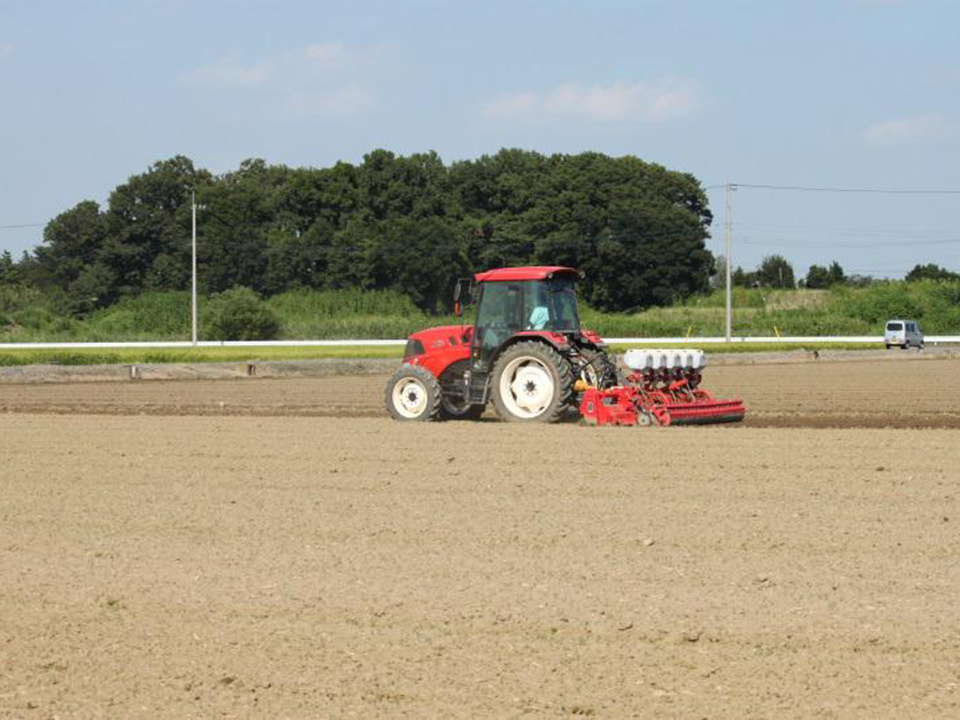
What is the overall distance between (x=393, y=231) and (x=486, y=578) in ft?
245

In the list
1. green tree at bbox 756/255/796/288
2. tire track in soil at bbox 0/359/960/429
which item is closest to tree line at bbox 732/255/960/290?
green tree at bbox 756/255/796/288

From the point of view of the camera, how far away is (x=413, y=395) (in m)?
20.2

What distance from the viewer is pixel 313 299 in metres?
76.9

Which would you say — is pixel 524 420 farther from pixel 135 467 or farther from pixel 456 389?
pixel 135 467

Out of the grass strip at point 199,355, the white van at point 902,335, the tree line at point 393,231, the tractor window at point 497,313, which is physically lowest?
the grass strip at point 199,355

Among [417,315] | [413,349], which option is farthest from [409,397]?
[417,315]

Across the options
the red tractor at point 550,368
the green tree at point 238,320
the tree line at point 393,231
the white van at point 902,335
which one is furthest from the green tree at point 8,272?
the red tractor at point 550,368

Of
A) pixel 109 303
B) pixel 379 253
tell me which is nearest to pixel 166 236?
pixel 109 303

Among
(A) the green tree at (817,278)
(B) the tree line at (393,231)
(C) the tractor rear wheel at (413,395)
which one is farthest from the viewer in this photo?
(A) the green tree at (817,278)

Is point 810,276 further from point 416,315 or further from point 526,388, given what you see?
point 526,388

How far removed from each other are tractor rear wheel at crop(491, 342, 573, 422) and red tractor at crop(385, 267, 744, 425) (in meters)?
0.01

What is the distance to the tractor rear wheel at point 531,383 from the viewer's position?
60.8 feet

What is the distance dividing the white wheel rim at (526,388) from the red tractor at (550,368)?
0.04ft

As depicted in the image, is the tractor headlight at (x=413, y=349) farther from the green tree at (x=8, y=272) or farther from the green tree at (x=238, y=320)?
the green tree at (x=8, y=272)
